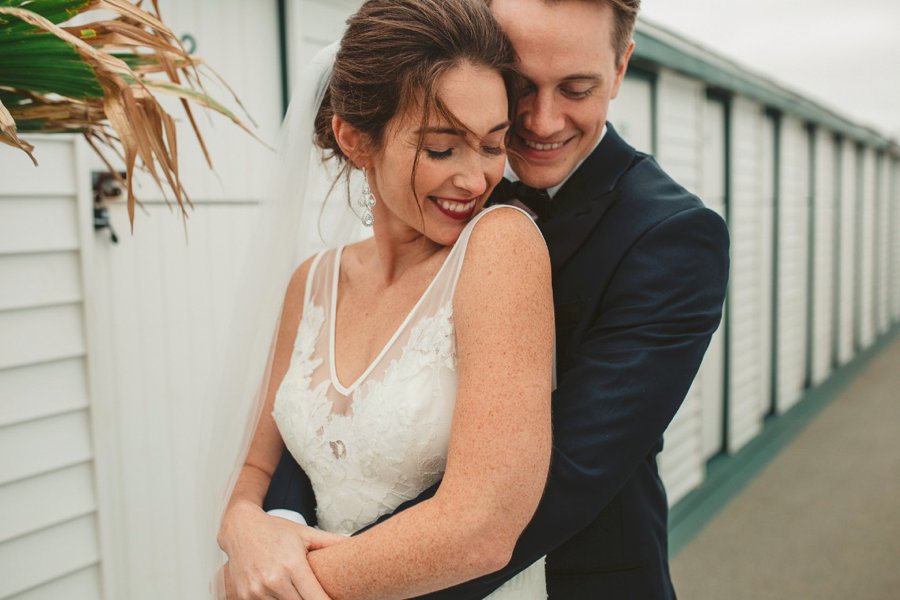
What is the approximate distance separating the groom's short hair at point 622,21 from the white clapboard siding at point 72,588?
6.51 feet

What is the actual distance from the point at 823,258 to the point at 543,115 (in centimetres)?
964

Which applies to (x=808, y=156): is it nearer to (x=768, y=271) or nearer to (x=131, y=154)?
(x=768, y=271)

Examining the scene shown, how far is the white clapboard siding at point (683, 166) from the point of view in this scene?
5.23 metres

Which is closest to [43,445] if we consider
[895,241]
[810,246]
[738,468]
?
[738,468]

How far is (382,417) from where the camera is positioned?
4.45 ft

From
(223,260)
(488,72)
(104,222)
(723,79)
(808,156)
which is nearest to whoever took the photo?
(488,72)

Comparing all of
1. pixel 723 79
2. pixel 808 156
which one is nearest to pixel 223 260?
pixel 723 79

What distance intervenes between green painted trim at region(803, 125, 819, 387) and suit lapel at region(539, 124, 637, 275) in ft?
27.7

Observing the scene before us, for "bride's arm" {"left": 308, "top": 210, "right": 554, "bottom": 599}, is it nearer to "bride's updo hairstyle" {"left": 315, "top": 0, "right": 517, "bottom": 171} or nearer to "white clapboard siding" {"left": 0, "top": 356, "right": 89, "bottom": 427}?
"bride's updo hairstyle" {"left": 315, "top": 0, "right": 517, "bottom": 171}

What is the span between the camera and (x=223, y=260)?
9.32ft

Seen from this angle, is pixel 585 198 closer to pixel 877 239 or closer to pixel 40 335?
pixel 40 335

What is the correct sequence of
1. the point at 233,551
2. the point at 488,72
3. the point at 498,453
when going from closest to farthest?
the point at 498,453 → the point at 488,72 → the point at 233,551

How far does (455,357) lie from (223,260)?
176cm

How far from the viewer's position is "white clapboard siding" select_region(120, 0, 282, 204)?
264 cm
